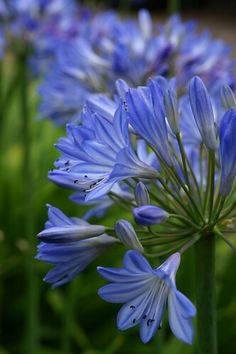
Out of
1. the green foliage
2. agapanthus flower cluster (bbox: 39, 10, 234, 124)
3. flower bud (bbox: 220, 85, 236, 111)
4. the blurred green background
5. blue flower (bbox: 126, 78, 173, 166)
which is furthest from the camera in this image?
the green foliage

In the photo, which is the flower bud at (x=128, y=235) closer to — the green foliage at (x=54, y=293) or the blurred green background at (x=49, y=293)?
the blurred green background at (x=49, y=293)

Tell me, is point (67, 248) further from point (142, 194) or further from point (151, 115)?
point (151, 115)

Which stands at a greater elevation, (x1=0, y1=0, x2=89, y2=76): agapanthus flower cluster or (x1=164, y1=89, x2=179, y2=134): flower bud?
(x1=0, y1=0, x2=89, y2=76): agapanthus flower cluster

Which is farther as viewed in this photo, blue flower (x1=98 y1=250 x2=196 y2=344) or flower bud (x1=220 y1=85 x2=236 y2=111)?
flower bud (x1=220 y1=85 x2=236 y2=111)

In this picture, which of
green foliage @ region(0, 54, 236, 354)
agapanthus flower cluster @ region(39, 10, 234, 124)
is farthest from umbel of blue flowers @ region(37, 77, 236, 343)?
green foliage @ region(0, 54, 236, 354)

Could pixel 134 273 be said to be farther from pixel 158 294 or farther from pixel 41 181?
pixel 41 181

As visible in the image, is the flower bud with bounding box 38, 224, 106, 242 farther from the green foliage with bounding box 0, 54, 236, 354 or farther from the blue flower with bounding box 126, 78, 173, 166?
the green foliage with bounding box 0, 54, 236, 354

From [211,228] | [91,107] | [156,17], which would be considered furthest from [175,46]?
[156,17]

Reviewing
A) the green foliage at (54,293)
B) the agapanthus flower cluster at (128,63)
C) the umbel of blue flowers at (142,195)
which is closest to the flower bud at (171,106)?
the umbel of blue flowers at (142,195)
